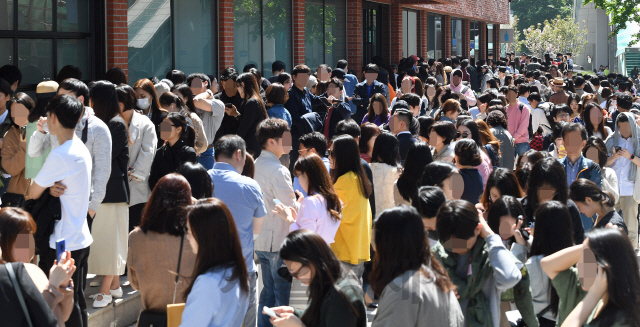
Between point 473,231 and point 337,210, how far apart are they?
1611 mm

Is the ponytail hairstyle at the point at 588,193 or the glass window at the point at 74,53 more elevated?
the glass window at the point at 74,53

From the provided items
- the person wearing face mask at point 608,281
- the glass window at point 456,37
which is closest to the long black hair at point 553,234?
the person wearing face mask at point 608,281

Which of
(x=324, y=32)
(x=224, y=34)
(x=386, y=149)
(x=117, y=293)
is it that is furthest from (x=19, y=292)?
(x=324, y=32)

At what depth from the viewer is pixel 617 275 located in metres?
3.26

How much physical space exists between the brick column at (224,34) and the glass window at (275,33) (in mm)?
1680

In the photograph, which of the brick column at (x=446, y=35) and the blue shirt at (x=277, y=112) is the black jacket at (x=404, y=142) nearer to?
the blue shirt at (x=277, y=112)

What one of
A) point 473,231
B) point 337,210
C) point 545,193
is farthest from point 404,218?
point 545,193

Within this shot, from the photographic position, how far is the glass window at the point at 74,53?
9.80 m

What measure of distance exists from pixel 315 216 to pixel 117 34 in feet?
20.5

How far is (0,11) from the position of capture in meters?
8.86

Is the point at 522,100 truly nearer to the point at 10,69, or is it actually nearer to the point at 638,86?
the point at 10,69

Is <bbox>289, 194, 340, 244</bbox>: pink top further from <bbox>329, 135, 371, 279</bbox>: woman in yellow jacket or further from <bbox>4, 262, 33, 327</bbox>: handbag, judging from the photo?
<bbox>4, 262, 33, 327</bbox>: handbag

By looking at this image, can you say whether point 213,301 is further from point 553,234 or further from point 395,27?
point 395,27

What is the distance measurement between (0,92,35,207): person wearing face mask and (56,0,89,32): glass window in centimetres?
355
